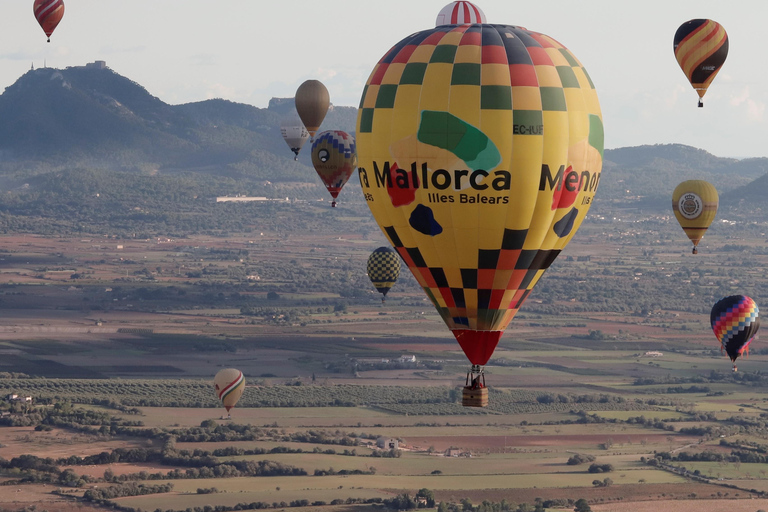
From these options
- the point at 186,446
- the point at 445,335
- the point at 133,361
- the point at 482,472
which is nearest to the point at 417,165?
the point at 482,472

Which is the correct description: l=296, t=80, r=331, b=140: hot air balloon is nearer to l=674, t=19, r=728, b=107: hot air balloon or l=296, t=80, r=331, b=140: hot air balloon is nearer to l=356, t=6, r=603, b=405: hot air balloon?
l=674, t=19, r=728, b=107: hot air balloon

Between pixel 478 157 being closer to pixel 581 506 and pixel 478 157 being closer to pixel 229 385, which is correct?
pixel 581 506

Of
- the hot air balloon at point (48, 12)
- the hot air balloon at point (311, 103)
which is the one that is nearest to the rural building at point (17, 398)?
the hot air balloon at point (311, 103)

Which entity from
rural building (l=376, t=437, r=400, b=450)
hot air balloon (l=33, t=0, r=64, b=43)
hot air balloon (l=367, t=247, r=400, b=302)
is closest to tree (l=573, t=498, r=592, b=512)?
hot air balloon (l=367, t=247, r=400, b=302)

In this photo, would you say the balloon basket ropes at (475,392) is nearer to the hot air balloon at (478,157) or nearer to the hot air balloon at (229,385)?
the hot air balloon at (478,157)

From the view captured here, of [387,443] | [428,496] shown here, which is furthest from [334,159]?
[387,443]

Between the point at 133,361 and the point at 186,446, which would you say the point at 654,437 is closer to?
the point at 186,446
